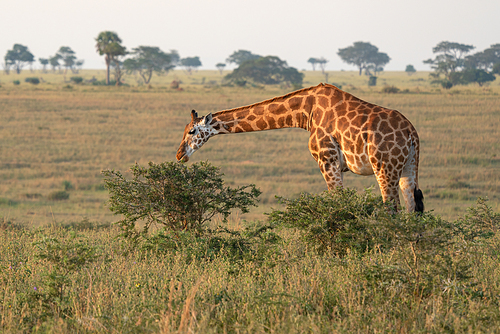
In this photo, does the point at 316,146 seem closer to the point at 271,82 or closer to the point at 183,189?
the point at 183,189

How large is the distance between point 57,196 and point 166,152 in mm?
7243

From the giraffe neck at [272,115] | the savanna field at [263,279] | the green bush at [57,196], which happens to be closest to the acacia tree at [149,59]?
the green bush at [57,196]

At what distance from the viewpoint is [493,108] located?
31484 mm

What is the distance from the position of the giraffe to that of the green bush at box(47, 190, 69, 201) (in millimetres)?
9636

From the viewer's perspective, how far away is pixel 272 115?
7.70 m

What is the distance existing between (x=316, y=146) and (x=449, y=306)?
2.98 metres

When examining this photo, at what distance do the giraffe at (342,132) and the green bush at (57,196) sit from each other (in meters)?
9.64

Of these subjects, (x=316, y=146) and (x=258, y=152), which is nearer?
(x=316, y=146)

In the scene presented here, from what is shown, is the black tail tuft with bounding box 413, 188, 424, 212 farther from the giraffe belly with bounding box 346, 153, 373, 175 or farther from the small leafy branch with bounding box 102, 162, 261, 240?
the small leafy branch with bounding box 102, 162, 261, 240

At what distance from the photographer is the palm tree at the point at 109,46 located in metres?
66.1

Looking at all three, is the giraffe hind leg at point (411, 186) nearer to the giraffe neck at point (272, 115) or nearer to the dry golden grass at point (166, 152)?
the giraffe neck at point (272, 115)

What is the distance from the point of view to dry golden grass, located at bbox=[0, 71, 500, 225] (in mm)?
16203

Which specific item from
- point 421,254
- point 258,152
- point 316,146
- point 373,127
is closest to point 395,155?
point 373,127

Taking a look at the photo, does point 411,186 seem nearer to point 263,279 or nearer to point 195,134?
point 263,279
